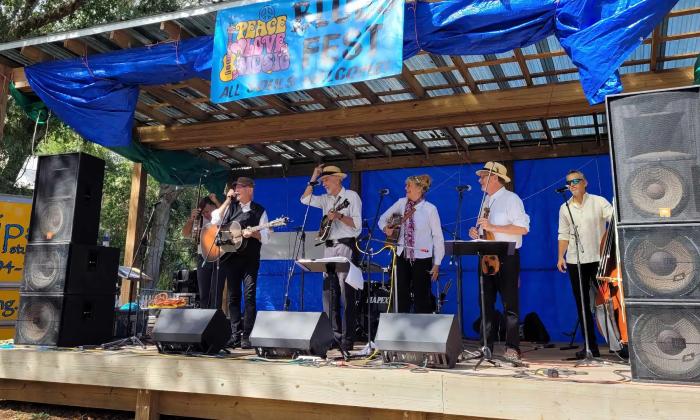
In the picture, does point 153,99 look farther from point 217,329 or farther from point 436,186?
point 436,186

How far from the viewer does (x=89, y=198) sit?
4.92m

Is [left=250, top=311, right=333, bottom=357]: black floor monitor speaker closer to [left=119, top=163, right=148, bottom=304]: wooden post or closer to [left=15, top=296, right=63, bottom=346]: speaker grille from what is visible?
[left=15, top=296, right=63, bottom=346]: speaker grille

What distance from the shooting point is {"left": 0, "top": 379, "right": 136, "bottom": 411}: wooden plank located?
405 centimetres

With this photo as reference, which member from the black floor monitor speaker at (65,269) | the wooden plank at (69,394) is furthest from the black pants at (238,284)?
the wooden plank at (69,394)

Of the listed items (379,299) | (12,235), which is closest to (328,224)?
(379,299)

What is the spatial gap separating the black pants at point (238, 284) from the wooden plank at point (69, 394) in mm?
1226

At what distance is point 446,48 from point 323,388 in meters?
2.77

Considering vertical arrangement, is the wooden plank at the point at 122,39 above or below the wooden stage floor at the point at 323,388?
above

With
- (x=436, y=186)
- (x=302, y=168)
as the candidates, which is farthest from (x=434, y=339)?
(x=302, y=168)

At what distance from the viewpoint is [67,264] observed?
4.59 metres

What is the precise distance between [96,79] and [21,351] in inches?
106

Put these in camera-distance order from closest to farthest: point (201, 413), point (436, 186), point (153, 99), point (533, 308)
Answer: point (201, 413) < point (153, 99) < point (533, 308) < point (436, 186)

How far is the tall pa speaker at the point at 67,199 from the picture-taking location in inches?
187

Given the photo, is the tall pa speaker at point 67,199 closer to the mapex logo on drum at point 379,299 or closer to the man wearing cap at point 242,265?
the man wearing cap at point 242,265
